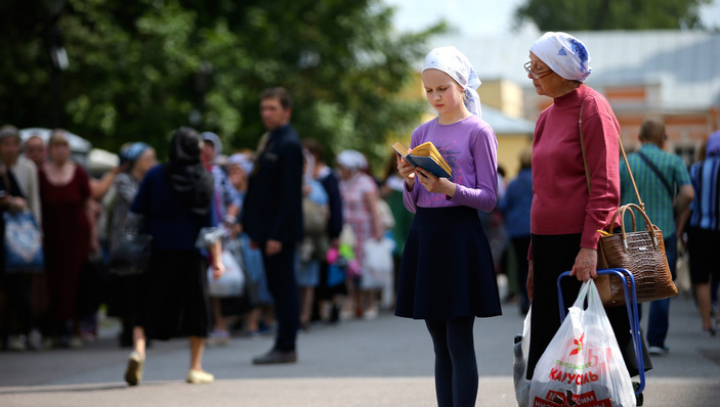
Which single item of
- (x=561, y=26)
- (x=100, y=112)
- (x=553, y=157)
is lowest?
(x=553, y=157)

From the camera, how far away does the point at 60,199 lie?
1154 cm

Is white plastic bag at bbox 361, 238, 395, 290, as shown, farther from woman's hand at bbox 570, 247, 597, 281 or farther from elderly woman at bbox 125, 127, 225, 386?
woman's hand at bbox 570, 247, 597, 281

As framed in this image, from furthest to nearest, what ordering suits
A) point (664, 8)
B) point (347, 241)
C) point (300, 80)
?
point (664, 8) → point (300, 80) → point (347, 241)

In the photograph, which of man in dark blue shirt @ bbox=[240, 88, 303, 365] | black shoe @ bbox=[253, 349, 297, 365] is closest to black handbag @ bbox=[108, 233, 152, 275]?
man in dark blue shirt @ bbox=[240, 88, 303, 365]

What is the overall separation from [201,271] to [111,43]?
16753mm

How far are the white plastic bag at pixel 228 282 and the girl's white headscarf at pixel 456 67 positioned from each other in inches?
242

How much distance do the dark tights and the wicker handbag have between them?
0.67 meters

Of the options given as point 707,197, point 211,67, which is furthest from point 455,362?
point 211,67

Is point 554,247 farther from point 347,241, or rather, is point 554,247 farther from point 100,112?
point 100,112

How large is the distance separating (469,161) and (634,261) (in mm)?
927

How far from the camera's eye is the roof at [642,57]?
192ft

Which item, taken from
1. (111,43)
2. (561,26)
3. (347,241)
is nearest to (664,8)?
(561,26)

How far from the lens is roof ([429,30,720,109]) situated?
58.6 meters

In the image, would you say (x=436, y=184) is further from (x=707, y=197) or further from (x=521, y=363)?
(x=707, y=197)
